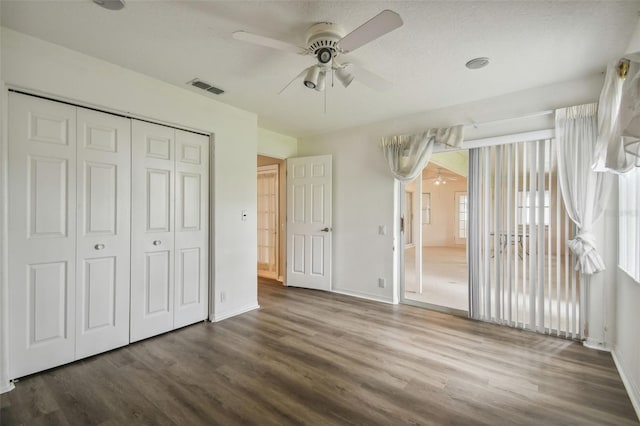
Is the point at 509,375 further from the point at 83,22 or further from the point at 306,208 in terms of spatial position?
the point at 83,22

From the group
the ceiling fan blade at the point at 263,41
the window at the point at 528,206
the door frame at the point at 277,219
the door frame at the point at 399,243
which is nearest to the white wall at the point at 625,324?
the window at the point at 528,206

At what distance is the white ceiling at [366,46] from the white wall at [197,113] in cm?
12

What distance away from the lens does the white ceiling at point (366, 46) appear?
1851mm

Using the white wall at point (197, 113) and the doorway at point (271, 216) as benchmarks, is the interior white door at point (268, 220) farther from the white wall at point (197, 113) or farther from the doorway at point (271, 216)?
the white wall at point (197, 113)

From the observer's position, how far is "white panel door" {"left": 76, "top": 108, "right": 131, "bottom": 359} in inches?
95.7

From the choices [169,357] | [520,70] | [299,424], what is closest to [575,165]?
[520,70]

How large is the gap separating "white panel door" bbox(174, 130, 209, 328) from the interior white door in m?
2.19

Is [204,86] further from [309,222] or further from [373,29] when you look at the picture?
[309,222]

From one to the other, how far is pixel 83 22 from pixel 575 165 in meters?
4.18

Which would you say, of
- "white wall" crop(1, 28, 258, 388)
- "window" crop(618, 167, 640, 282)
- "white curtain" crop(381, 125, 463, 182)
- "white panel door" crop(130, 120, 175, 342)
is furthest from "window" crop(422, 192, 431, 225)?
"white panel door" crop(130, 120, 175, 342)

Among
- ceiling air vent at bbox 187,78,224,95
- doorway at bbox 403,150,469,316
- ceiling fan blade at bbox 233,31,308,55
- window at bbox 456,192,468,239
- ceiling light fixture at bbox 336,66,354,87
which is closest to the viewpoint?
ceiling fan blade at bbox 233,31,308,55

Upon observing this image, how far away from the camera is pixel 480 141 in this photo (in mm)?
3324

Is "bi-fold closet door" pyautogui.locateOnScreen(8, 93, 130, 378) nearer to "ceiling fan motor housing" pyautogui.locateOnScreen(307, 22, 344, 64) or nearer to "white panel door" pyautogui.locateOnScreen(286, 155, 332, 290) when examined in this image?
"ceiling fan motor housing" pyautogui.locateOnScreen(307, 22, 344, 64)

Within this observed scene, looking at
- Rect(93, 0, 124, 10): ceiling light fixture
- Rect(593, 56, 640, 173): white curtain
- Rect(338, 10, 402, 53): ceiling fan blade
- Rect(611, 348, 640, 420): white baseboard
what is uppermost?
Rect(93, 0, 124, 10): ceiling light fixture
